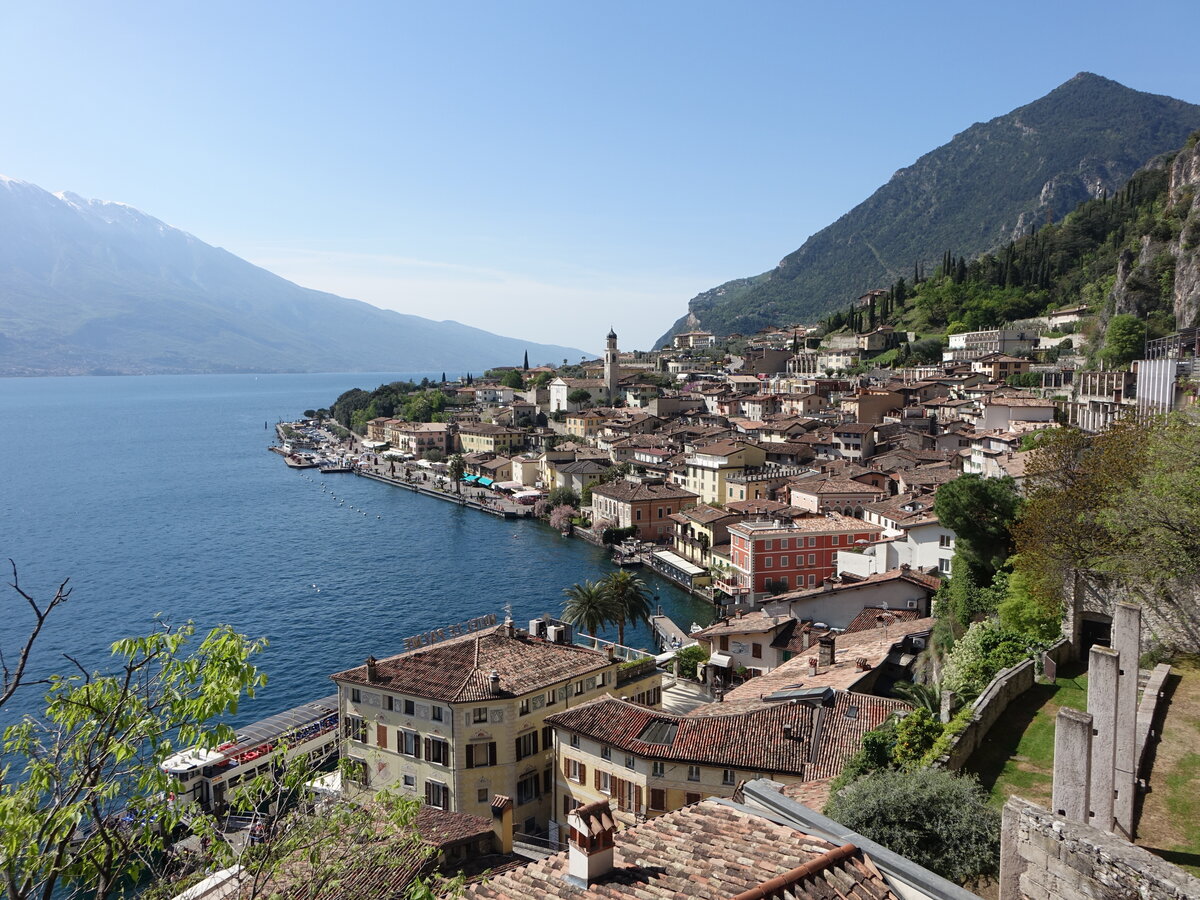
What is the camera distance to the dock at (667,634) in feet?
126

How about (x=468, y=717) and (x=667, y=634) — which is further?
(x=667, y=634)

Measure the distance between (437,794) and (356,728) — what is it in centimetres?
327

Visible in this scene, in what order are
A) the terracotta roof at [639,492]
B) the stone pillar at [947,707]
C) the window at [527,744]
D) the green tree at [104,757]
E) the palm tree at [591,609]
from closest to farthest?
the green tree at [104,757], the stone pillar at [947,707], the window at [527,744], the palm tree at [591,609], the terracotta roof at [639,492]

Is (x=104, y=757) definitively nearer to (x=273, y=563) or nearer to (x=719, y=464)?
(x=273, y=563)

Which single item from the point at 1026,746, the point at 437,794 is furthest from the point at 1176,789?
the point at 437,794

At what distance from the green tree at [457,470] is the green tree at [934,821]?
79315 mm

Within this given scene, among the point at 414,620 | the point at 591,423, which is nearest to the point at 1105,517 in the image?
the point at 414,620

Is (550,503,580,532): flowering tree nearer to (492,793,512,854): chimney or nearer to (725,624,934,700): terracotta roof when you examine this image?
(725,624,934,700): terracotta roof

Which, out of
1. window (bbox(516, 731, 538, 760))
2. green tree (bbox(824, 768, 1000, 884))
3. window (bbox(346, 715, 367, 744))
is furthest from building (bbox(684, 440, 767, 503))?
green tree (bbox(824, 768, 1000, 884))

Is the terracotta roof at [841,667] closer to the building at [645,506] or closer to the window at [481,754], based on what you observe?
the window at [481,754]

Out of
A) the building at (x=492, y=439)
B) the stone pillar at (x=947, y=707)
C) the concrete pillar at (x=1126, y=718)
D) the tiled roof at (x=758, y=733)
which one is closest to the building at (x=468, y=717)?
the tiled roof at (x=758, y=733)

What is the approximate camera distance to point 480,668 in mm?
22094

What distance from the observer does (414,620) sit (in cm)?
4416

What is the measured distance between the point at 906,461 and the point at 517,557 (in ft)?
92.8
